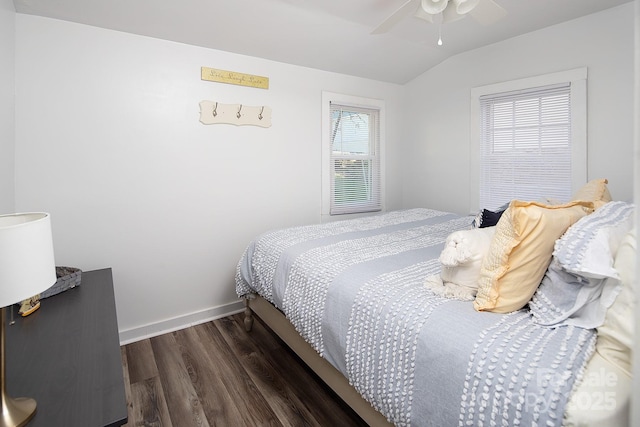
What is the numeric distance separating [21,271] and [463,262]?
1.34m

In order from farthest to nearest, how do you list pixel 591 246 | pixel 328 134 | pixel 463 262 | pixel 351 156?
1. pixel 351 156
2. pixel 328 134
3. pixel 463 262
4. pixel 591 246

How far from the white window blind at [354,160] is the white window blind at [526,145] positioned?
3.87ft

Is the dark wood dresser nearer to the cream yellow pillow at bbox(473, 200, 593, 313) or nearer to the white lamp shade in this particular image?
the white lamp shade

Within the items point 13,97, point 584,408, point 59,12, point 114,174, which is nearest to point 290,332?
point 584,408

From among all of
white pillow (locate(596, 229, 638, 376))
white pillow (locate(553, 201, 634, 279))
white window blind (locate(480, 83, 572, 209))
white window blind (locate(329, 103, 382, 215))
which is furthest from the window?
white pillow (locate(596, 229, 638, 376))

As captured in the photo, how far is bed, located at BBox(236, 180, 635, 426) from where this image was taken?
0.80m

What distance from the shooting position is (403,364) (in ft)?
3.59

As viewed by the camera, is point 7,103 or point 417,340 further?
point 7,103

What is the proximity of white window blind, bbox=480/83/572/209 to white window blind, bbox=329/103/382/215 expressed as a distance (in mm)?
1180

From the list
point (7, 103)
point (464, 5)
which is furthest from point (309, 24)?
point (7, 103)

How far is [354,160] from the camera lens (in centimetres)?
370

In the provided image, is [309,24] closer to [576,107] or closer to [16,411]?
[576,107]

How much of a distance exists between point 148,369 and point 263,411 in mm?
908

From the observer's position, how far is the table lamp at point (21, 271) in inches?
28.8
